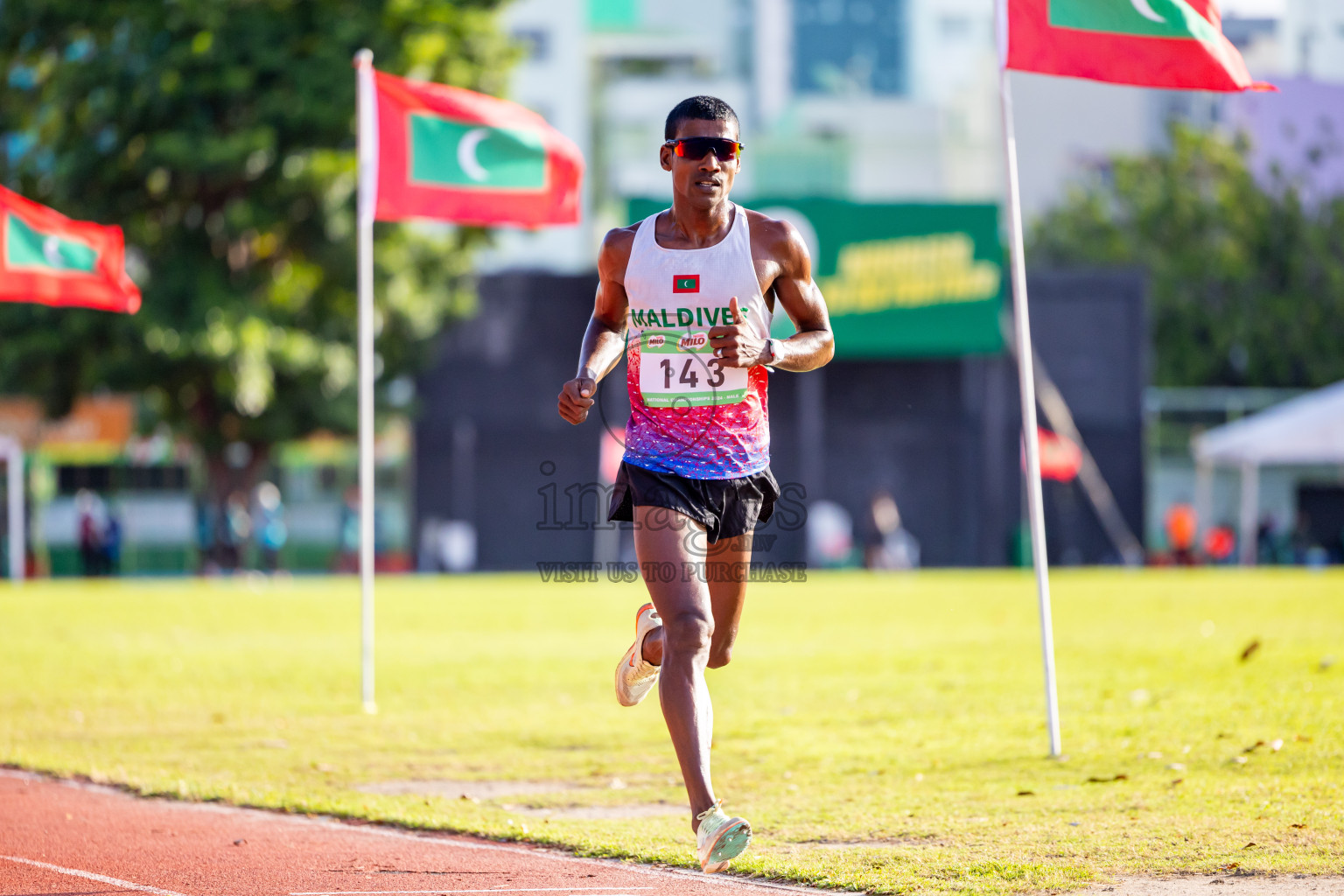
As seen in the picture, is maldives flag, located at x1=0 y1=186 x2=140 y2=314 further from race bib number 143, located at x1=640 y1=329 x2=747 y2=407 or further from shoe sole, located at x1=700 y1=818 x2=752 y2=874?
shoe sole, located at x1=700 y1=818 x2=752 y2=874

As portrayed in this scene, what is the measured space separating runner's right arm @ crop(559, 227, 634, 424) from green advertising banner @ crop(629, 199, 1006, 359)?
32602 millimetres

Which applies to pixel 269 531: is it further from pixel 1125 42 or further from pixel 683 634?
pixel 683 634

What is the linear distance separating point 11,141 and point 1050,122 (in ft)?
170

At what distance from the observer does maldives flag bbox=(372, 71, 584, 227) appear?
489 inches

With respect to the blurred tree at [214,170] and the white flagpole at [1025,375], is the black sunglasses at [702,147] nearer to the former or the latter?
the white flagpole at [1025,375]

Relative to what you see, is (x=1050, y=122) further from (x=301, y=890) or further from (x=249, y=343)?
(x=301, y=890)

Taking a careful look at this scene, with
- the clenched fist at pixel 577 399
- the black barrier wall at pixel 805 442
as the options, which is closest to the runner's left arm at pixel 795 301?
the clenched fist at pixel 577 399

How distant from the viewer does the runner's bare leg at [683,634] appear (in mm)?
5830

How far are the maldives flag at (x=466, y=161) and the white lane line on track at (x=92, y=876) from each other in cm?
662

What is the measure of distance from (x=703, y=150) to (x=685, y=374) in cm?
79

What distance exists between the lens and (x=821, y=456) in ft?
133

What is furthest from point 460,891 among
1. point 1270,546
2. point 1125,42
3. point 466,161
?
point 1270,546

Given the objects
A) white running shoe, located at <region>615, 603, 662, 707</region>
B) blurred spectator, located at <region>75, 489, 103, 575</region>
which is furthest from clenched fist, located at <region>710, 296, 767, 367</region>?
blurred spectator, located at <region>75, 489, 103, 575</region>

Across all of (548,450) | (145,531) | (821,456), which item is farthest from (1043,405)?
(145,531)
